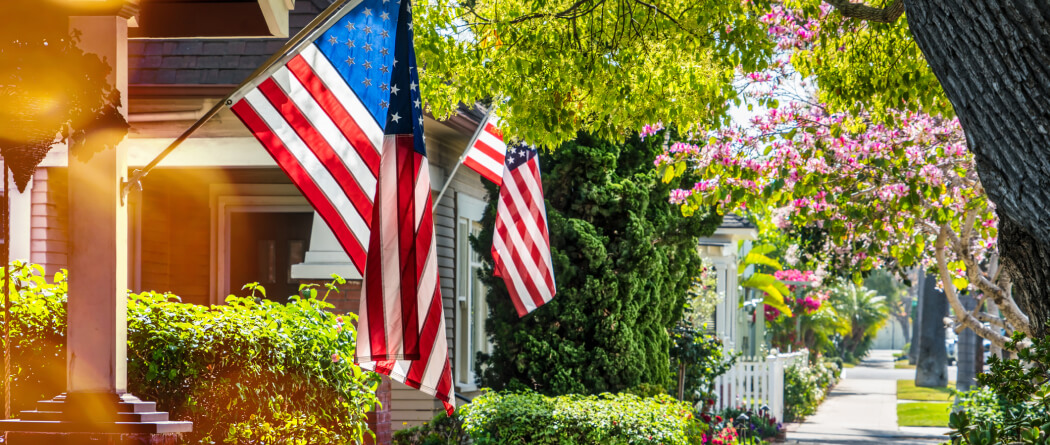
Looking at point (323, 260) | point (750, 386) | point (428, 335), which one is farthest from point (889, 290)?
point (428, 335)

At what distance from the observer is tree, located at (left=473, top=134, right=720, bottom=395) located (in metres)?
11.8

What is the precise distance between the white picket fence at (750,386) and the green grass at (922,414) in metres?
3.23

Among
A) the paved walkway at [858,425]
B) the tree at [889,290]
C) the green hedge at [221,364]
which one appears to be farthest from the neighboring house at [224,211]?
the tree at [889,290]

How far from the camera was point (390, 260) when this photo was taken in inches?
213

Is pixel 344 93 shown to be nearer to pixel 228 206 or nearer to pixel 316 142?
pixel 316 142

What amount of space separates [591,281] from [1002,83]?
7591 mm

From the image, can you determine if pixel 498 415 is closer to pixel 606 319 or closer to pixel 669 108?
pixel 606 319

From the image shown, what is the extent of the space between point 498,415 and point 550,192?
3.28 metres

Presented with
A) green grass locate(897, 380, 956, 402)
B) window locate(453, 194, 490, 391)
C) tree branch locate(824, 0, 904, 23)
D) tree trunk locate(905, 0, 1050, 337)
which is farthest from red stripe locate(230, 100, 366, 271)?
green grass locate(897, 380, 956, 402)

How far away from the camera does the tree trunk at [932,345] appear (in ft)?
117

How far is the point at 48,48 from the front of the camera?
178 inches

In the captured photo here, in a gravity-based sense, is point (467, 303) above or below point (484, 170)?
below

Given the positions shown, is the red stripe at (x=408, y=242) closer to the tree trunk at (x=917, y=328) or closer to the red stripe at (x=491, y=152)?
the red stripe at (x=491, y=152)

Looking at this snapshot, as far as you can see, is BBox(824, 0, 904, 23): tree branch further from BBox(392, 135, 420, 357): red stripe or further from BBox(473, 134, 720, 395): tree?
BBox(473, 134, 720, 395): tree
